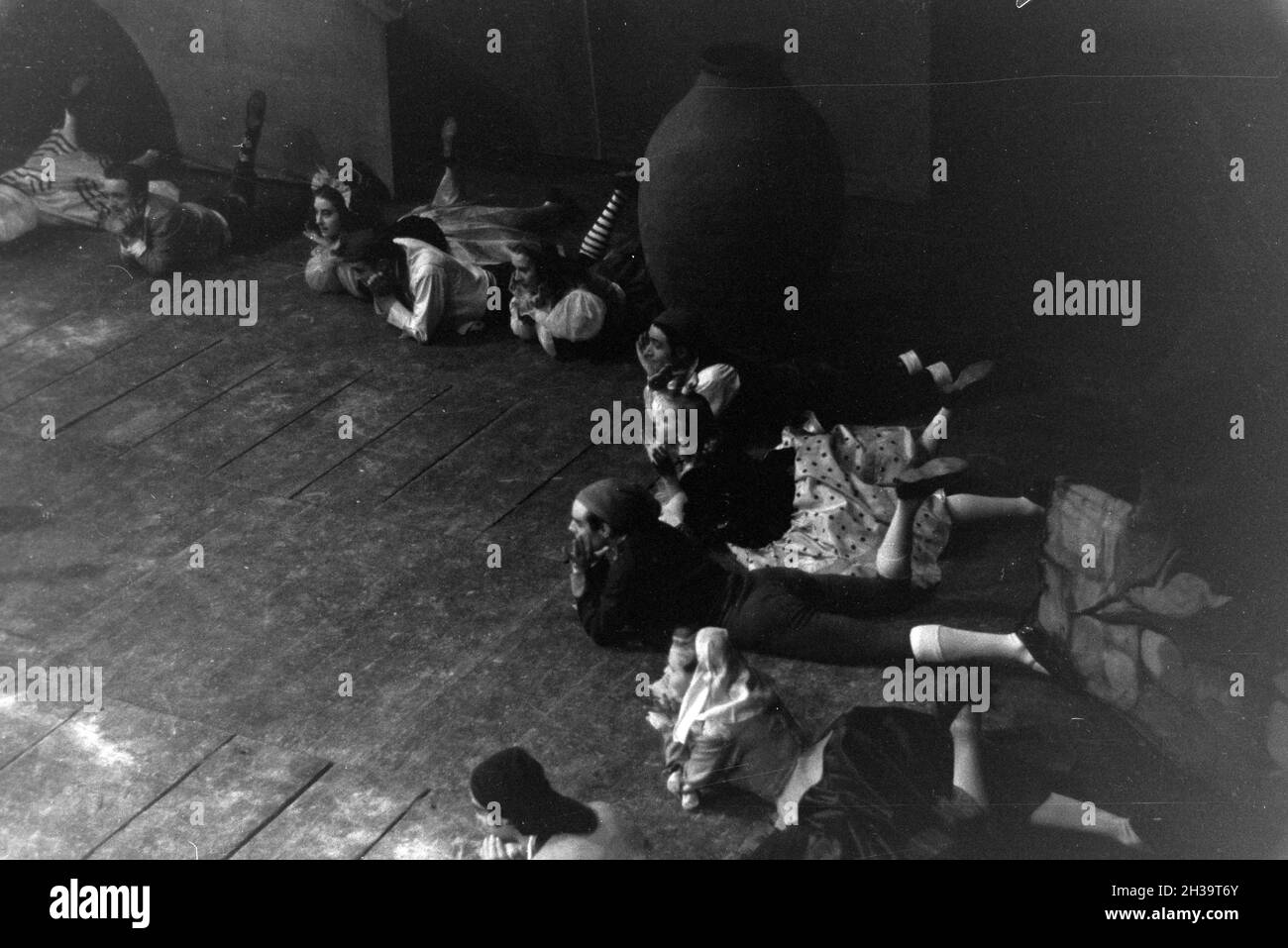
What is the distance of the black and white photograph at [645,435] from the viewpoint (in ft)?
17.3

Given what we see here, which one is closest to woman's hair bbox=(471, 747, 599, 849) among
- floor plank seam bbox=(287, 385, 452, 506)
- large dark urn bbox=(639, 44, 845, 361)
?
floor plank seam bbox=(287, 385, 452, 506)

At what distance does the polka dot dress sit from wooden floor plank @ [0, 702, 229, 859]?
8.22 feet

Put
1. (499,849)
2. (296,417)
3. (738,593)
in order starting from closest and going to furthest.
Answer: (499,849)
(738,593)
(296,417)

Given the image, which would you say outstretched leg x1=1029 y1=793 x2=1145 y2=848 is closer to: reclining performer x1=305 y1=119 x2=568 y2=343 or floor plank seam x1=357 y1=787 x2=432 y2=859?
floor plank seam x1=357 y1=787 x2=432 y2=859

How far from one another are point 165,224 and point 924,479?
5.47 meters

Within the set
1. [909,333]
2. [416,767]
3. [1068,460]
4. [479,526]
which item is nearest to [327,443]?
[479,526]

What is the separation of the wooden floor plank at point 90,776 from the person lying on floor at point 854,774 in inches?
75.8

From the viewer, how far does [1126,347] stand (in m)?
7.44

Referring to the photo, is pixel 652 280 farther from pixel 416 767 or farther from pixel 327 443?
pixel 416 767

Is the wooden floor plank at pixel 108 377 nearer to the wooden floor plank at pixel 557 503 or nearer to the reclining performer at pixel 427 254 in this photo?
the reclining performer at pixel 427 254

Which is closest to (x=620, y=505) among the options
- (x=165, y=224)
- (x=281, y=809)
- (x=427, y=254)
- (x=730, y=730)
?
(x=730, y=730)

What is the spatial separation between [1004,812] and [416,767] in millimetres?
2193

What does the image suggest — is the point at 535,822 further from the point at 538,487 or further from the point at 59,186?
the point at 59,186

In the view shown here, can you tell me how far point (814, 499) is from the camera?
6457mm
